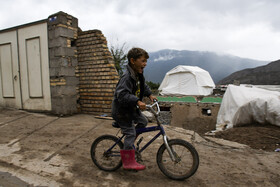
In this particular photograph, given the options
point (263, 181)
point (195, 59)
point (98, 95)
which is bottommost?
point (263, 181)

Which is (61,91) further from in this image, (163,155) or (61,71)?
(163,155)

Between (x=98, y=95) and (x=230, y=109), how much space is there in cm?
432

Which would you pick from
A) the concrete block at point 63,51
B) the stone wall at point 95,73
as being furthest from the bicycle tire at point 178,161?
the concrete block at point 63,51

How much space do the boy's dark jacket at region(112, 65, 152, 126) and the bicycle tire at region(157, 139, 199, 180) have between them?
21.2 inches

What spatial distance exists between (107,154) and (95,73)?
3396 mm

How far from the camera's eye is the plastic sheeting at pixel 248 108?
4.94m

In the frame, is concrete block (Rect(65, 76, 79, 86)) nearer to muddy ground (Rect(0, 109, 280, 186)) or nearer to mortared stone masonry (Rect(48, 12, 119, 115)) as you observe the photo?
mortared stone masonry (Rect(48, 12, 119, 115))

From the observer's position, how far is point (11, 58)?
5918 mm

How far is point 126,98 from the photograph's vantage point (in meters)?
1.99

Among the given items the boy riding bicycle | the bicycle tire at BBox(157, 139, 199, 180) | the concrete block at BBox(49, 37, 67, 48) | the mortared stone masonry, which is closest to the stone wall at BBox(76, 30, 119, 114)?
the mortared stone masonry

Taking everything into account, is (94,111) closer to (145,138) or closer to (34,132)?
(34,132)

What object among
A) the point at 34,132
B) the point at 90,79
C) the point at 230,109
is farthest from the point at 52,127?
the point at 230,109

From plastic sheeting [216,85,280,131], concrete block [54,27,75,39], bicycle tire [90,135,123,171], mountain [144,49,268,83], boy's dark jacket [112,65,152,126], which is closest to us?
boy's dark jacket [112,65,152,126]

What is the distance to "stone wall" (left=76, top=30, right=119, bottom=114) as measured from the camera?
5230 mm
